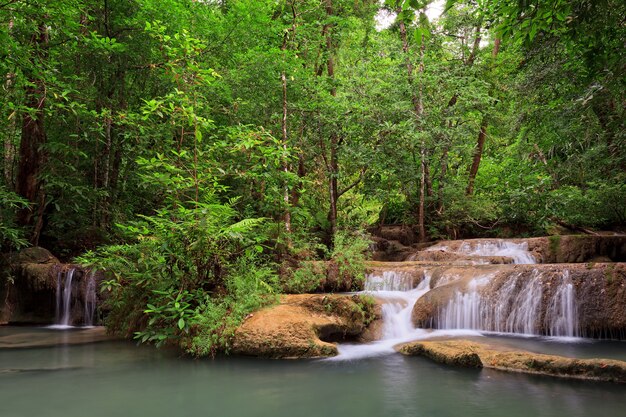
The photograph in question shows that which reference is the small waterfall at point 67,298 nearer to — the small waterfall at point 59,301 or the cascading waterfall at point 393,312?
the small waterfall at point 59,301

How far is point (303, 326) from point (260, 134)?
146 inches

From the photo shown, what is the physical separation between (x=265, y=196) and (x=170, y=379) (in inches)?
183

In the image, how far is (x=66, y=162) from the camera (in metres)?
11.6

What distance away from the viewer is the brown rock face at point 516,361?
17.9 ft

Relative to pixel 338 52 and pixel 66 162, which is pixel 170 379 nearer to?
pixel 66 162

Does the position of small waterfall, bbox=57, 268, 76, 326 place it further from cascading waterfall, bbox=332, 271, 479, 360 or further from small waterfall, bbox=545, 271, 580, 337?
small waterfall, bbox=545, 271, 580, 337

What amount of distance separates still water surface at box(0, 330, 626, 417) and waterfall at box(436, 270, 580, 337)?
2.42 meters

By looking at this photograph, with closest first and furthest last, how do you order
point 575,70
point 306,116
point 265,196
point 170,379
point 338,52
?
point 170,379 → point 575,70 → point 265,196 → point 306,116 → point 338,52

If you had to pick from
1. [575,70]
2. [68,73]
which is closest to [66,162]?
[68,73]

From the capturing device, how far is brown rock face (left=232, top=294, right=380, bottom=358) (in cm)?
685

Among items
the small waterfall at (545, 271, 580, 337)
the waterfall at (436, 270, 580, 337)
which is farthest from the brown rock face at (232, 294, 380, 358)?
the small waterfall at (545, 271, 580, 337)

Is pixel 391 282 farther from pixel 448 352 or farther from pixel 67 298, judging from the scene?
pixel 67 298

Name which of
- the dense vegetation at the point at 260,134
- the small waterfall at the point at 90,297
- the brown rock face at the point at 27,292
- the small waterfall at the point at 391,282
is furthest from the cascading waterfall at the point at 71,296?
the small waterfall at the point at 391,282

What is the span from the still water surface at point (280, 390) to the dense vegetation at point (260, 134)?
893 millimetres
